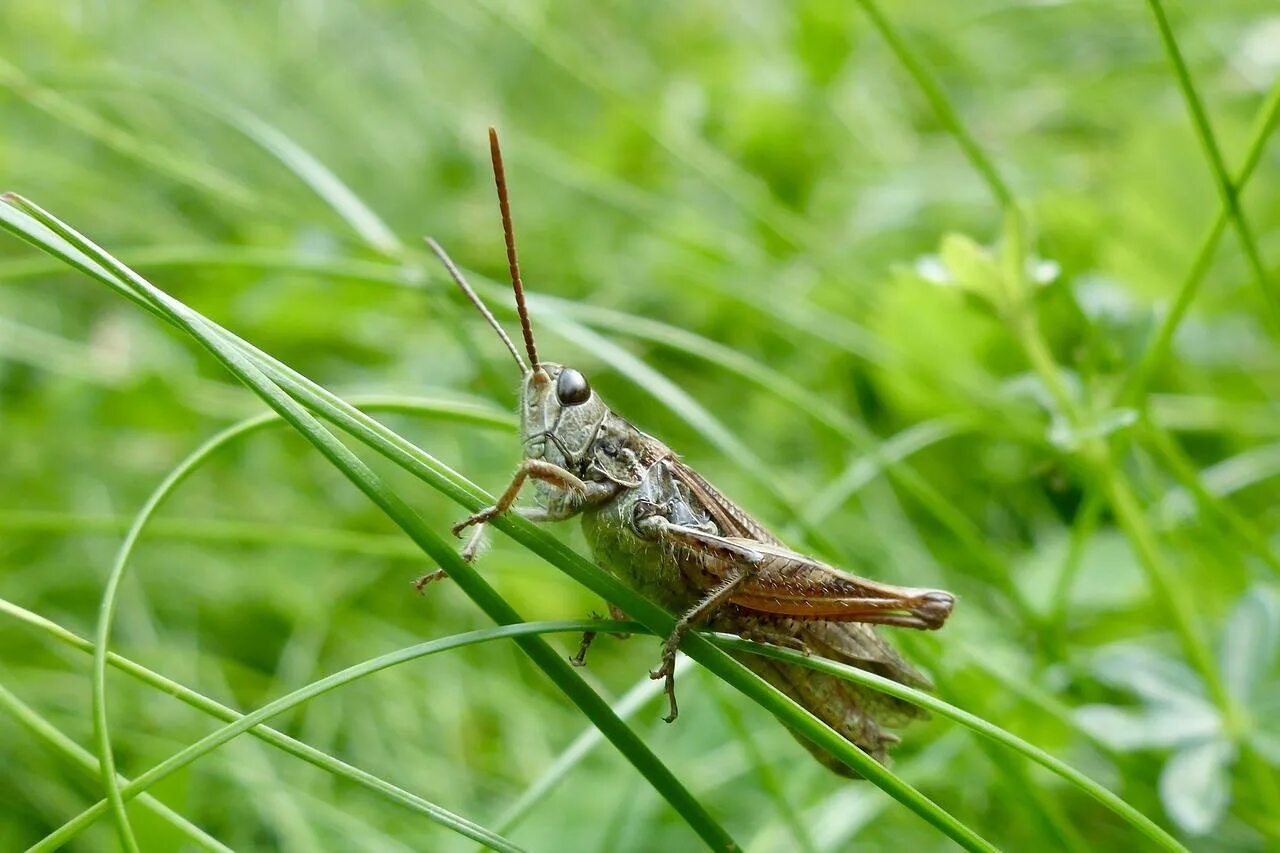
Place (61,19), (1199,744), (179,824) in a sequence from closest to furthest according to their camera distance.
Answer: (179,824) → (1199,744) → (61,19)

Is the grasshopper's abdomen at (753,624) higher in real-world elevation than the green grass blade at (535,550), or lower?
higher

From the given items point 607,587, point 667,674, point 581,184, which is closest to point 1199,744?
point 667,674

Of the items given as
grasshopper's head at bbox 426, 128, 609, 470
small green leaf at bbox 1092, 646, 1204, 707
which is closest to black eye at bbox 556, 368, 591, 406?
grasshopper's head at bbox 426, 128, 609, 470

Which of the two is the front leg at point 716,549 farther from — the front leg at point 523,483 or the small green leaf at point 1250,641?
the small green leaf at point 1250,641

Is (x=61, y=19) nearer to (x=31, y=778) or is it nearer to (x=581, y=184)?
(x=581, y=184)

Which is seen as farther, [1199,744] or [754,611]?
[1199,744]

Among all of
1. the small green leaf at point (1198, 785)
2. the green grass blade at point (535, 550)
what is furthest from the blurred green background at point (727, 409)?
the green grass blade at point (535, 550)

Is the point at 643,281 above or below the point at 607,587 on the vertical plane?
above
